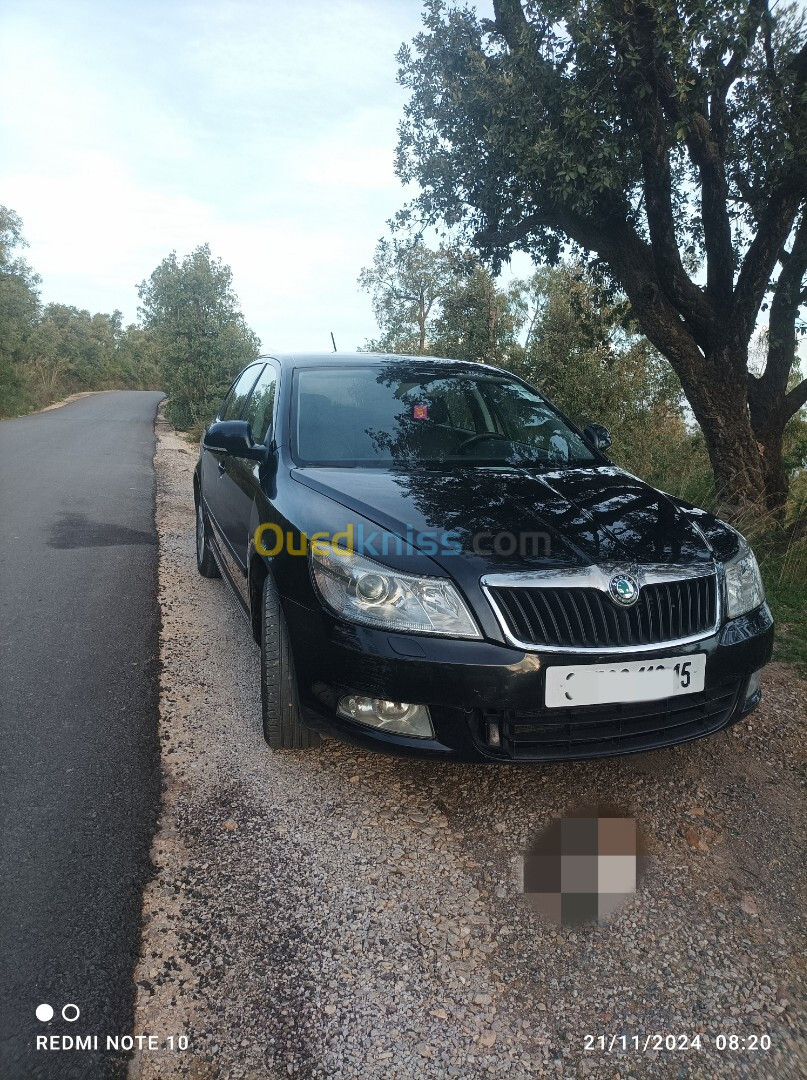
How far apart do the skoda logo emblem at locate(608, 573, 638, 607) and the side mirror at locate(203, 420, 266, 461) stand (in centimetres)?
179

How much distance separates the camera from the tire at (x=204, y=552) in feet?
18.2

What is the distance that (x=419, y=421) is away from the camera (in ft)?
12.1

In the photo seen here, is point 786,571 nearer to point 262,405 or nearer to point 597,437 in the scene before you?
point 597,437

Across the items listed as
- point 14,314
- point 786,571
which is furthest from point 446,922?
point 14,314

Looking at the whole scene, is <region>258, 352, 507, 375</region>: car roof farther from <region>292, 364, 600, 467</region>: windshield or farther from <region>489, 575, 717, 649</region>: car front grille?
<region>489, 575, 717, 649</region>: car front grille

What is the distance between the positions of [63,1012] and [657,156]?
26.2 feet

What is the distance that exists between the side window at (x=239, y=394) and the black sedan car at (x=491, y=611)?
5.22 feet

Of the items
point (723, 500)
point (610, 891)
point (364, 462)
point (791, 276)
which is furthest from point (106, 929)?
point (791, 276)

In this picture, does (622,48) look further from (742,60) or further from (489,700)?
(489,700)

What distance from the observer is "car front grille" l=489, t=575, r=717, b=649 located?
92.3 inches

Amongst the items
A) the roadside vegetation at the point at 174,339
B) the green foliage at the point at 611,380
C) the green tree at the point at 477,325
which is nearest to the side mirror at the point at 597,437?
the green foliage at the point at 611,380

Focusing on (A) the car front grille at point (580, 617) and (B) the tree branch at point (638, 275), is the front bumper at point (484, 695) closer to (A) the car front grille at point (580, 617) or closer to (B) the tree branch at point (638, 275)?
(A) the car front grille at point (580, 617)

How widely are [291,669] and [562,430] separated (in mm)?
2090

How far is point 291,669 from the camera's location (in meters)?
2.83
